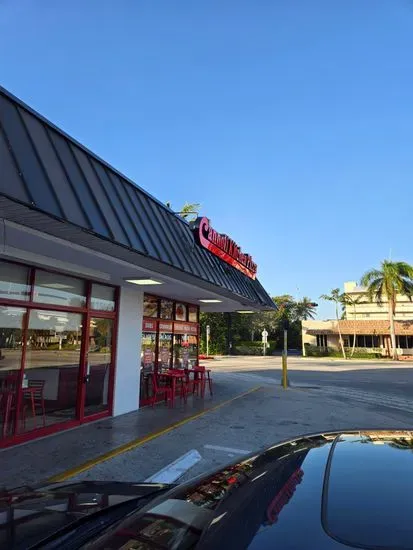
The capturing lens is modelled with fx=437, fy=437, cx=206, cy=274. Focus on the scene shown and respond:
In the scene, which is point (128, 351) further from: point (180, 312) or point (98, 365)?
point (180, 312)

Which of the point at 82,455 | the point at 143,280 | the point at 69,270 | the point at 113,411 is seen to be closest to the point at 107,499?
the point at 82,455

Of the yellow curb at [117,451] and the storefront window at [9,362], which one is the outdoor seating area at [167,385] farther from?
the storefront window at [9,362]

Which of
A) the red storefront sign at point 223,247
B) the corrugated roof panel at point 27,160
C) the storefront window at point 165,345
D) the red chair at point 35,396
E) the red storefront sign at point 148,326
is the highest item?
the red storefront sign at point 223,247

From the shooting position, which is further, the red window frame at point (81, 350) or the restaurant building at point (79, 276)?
the red window frame at point (81, 350)

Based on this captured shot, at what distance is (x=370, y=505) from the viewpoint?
1.67m

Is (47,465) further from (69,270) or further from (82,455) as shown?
(69,270)

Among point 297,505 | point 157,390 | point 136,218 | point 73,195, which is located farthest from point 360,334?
point 297,505

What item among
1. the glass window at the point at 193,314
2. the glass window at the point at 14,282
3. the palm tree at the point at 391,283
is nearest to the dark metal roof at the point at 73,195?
the glass window at the point at 14,282

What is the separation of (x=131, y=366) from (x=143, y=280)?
2.73 m

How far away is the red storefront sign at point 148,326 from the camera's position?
462 inches

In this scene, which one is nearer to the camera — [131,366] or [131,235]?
[131,235]

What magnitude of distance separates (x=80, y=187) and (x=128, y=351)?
575cm

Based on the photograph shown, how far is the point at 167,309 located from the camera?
13422mm

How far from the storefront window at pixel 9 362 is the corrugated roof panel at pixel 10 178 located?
11.5 feet
